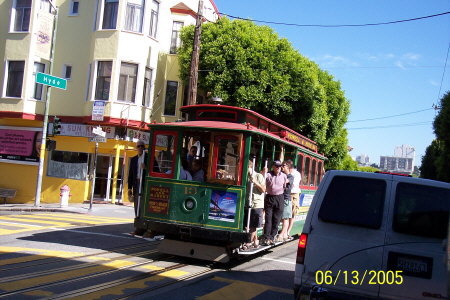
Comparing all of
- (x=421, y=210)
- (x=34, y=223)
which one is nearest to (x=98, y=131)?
(x=34, y=223)

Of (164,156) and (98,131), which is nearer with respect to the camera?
(164,156)

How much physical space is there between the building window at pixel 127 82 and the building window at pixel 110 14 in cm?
202

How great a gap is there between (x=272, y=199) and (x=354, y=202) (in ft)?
16.3

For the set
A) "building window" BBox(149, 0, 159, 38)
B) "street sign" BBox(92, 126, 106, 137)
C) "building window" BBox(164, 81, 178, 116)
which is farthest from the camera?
"building window" BBox(164, 81, 178, 116)

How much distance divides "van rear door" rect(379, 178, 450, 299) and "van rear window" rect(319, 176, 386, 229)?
15cm

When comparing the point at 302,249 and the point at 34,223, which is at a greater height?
the point at 302,249

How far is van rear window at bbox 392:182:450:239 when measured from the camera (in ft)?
16.0

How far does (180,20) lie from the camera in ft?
83.1

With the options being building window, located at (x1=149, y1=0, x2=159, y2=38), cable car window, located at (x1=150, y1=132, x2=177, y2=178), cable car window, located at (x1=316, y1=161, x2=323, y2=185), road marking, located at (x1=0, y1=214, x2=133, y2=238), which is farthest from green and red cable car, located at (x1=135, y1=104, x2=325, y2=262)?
building window, located at (x1=149, y1=0, x2=159, y2=38)

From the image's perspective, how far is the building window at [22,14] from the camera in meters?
23.7

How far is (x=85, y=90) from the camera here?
2289 centimetres

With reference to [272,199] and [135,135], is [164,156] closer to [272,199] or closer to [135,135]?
[272,199]

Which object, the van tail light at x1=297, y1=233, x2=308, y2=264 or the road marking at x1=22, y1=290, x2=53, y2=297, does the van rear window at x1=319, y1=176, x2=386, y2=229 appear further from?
the road marking at x1=22, y1=290, x2=53, y2=297

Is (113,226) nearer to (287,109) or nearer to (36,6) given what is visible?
(287,109)
